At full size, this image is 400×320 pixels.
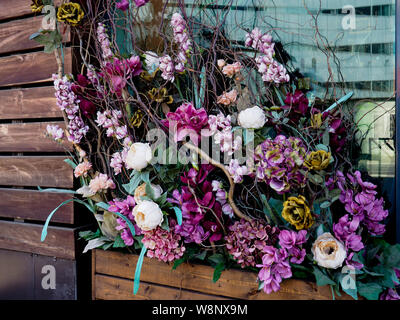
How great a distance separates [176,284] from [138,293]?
19 cm

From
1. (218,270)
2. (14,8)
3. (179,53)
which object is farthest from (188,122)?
(14,8)

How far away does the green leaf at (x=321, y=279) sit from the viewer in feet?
3.48

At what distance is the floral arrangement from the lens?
109 cm

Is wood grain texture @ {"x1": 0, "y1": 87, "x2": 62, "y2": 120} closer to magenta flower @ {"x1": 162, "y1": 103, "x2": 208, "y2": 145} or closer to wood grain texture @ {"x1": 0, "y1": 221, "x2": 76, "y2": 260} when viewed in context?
wood grain texture @ {"x1": 0, "y1": 221, "x2": 76, "y2": 260}

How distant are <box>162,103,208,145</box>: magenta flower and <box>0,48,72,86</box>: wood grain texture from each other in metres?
0.76

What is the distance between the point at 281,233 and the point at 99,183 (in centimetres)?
78

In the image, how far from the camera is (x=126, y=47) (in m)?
1.69

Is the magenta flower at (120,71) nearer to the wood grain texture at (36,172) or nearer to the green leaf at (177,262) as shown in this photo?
the wood grain texture at (36,172)

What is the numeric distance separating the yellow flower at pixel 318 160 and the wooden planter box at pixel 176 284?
43cm

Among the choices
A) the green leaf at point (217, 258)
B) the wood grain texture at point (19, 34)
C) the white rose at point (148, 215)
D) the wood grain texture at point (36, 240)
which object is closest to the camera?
the white rose at point (148, 215)

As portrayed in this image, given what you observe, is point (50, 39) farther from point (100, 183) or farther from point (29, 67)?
→ point (100, 183)

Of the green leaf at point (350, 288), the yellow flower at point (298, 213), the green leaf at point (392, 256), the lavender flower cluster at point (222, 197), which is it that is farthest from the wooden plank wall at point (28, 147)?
the green leaf at point (392, 256)

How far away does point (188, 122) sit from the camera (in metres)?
1.18

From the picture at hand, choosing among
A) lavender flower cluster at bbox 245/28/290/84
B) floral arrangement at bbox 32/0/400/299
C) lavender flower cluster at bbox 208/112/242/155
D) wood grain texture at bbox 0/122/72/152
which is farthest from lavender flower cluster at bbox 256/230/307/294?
wood grain texture at bbox 0/122/72/152
